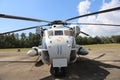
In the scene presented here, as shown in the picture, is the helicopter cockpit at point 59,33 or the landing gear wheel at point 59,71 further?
the helicopter cockpit at point 59,33

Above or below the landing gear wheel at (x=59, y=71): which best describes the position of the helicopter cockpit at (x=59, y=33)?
above

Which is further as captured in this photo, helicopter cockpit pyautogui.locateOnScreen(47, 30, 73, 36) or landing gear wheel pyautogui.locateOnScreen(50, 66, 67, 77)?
helicopter cockpit pyautogui.locateOnScreen(47, 30, 73, 36)

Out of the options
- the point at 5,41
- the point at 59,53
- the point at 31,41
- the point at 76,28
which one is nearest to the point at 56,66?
the point at 59,53

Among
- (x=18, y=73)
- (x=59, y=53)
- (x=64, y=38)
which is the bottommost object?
(x=18, y=73)

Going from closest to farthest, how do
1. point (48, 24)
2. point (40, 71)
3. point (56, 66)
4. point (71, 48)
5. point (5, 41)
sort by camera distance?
1. point (56, 66)
2. point (71, 48)
3. point (40, 71)
4. point (48, 24)
5. point (5, 41)

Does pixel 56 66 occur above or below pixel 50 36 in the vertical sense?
below

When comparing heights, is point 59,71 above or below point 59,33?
below

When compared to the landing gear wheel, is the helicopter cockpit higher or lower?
higher

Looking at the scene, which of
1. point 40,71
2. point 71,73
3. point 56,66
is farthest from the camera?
point 40,71

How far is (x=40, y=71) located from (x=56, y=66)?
3562 millimetres

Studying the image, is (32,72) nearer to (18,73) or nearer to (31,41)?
(18,73)

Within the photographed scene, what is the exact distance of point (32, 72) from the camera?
1514 cm

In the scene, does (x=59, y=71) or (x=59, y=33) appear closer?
(x=59, y=71)

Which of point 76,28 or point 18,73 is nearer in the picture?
point 18,73
